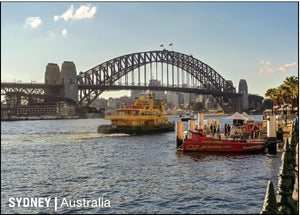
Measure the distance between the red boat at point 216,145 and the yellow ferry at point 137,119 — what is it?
901 inches

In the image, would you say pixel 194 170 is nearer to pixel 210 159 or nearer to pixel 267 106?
pixel 210 159

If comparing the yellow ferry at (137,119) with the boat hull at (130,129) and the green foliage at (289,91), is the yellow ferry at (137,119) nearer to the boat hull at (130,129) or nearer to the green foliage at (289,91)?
the boat hull at (130,129)

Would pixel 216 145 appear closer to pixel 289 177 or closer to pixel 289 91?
pixel 289 177

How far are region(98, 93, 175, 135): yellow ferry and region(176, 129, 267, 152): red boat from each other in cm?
2289

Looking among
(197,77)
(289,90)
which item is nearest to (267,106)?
(197,77)

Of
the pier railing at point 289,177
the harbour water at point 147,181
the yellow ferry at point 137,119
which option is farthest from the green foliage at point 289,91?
the pier railing at point 289,177

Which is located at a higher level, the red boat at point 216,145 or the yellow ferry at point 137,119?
the yellow ferry at point 137,119

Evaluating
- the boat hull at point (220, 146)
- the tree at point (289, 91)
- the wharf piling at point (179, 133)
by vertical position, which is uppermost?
the tree at point (289, 91)

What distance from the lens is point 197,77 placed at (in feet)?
573

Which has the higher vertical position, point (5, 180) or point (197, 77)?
point (197, 77)

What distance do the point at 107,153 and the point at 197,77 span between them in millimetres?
144473

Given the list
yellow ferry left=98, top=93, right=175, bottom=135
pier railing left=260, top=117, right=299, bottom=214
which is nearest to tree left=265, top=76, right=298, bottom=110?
yellow ferry left=98, top=93, right=175, bottom=135

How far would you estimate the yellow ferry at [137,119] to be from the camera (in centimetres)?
5544

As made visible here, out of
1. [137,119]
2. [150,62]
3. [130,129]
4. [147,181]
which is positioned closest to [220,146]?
[147,181]
